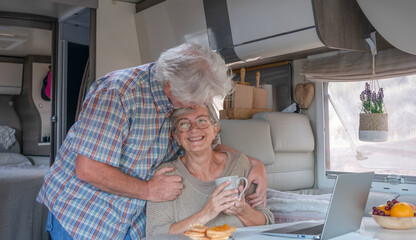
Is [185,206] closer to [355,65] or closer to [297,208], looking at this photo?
[297,208]

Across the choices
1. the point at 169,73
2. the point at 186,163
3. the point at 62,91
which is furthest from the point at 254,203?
the point at 62,91

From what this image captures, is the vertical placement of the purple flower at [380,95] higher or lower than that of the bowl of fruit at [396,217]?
higher

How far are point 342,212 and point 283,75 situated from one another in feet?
Result: 7.81

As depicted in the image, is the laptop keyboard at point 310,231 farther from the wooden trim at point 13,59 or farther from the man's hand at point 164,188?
the wooden trim at point 13,59

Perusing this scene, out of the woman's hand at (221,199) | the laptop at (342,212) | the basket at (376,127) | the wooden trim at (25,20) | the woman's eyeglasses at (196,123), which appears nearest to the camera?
the laptop at (342,212)

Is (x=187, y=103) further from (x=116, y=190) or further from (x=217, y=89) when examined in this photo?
(x=116, y=190)

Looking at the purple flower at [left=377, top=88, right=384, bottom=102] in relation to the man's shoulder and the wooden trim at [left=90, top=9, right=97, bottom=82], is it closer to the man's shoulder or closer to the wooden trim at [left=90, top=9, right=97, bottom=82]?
the man's shoulder

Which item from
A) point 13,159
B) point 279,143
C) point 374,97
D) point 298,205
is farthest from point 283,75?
point 13,159

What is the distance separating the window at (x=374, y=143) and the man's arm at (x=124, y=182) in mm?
1931

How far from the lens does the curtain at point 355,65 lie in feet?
9.89

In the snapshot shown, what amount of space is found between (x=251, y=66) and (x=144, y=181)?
7.71ft

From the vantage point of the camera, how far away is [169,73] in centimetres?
175

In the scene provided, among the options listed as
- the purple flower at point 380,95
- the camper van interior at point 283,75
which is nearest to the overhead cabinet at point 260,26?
the camper van interior at point 283,75

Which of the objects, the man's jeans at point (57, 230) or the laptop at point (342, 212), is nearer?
the laptop at point (342, 212)
